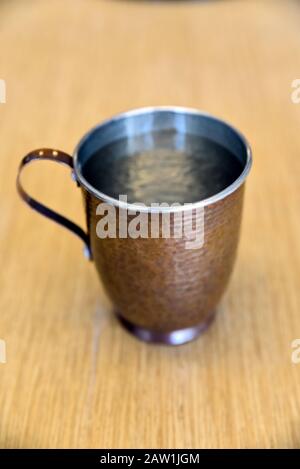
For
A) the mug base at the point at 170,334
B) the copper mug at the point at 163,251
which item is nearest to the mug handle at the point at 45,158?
the copper mug at the point at 163,251

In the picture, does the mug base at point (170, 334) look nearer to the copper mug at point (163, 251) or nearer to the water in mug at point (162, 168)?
the copper mug at point (163, 251)

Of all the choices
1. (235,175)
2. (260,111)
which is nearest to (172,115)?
(235,175)

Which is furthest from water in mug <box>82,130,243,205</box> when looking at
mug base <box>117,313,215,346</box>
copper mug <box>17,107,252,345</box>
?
mug base <box>117,313,215,346</box>

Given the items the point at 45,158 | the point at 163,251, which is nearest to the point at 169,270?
the point at 163,251

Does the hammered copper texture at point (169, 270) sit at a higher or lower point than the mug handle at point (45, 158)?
lower

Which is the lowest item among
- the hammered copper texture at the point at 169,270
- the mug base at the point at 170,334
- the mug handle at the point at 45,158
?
the mug base at the point at 170,334
